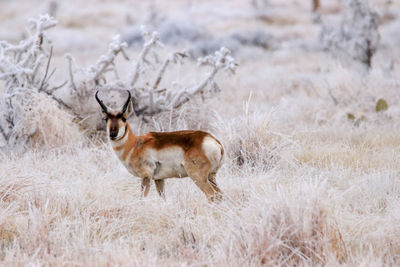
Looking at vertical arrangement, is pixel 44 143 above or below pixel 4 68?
below

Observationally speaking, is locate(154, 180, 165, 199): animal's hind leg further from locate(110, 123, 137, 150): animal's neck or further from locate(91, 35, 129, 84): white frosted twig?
locate(91, 35, 129, 84): white frosted twig

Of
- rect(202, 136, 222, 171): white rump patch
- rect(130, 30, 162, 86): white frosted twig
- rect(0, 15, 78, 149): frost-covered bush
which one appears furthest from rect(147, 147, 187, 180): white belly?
rect(130, 30, 162, 86): white frosted twig

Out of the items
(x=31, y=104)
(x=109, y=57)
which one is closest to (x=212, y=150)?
(x=109, y=57)

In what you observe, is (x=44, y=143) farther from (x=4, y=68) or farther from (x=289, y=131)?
(x=289, y=131)

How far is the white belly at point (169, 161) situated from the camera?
4160mm

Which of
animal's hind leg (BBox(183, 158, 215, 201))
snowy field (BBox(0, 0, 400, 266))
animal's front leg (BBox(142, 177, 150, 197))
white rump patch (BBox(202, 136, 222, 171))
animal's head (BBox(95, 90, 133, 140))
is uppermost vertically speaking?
animal's head (BBox(95, 90, 133, 140))

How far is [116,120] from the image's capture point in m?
4.13

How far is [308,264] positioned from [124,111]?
1772 millimetres

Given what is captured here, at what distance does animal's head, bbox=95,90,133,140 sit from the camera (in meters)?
4.11

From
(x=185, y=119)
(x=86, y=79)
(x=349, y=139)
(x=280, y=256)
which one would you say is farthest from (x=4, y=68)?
(x=280, y=256)

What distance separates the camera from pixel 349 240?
3664 mm

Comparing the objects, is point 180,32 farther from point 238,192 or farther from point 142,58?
point 238,192

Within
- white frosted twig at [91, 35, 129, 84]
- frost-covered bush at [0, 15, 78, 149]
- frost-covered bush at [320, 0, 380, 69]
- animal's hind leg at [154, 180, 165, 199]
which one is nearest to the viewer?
animal's hind leg at [154, 180, 165, 199]

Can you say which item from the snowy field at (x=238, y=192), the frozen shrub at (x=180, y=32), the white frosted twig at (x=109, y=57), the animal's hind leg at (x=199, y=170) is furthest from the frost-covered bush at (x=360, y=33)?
the frozen shrub at (x=180, y=32)
